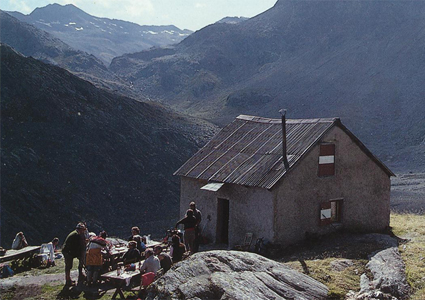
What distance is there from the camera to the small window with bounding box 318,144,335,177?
692 inches

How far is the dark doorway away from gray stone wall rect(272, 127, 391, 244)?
10.1 ft

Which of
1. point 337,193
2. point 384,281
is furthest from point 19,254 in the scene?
point 337,193

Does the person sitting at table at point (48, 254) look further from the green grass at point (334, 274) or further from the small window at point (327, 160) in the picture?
the small window at point (327, 160)

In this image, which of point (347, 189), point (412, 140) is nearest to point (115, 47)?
point (412, 140)

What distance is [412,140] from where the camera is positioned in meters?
59.5

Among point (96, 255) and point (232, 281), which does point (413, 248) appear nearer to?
point (232, 281)

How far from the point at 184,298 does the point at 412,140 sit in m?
57.7

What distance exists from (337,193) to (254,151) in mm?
3706

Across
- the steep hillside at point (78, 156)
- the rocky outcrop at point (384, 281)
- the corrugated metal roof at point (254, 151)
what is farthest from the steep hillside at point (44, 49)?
the rocky outcrop at point (384, 281)

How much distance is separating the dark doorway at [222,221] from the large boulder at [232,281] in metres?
8.58

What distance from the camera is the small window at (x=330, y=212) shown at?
57.8 ft

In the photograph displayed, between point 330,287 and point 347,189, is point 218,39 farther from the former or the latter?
point 330,287

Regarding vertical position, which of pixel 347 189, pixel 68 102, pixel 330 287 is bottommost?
pixel 330 287

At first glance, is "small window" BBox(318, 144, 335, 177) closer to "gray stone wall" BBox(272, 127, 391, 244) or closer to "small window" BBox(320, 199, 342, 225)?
"gray stone wall" BBox(272, 127, 391, 244)
